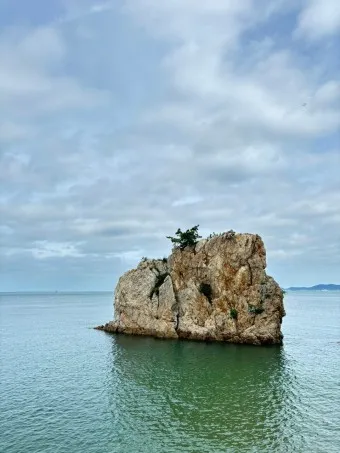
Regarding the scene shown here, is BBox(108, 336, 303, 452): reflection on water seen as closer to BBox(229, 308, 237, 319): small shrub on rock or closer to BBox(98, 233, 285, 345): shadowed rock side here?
BBox(98, 233, 285, 345): shadowed rock side

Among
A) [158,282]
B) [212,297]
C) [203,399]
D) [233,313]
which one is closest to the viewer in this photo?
[203,399]

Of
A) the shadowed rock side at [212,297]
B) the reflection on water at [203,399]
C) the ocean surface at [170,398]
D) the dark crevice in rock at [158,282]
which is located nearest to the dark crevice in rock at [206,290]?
the shadowed rock side at [212,297]

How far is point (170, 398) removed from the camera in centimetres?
5088

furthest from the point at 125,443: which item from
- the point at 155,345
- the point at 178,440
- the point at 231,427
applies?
the point at 155,345

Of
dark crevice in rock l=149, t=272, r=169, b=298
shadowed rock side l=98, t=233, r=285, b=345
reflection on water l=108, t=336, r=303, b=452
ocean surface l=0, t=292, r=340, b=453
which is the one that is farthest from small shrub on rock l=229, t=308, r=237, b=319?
dark crevice in rock l=149, t=272, r=169, b=298

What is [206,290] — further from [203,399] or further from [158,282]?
[203,399]

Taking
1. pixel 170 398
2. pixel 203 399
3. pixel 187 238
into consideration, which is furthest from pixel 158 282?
pixel 203 399

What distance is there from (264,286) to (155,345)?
26213mm

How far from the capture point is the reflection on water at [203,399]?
38.6 m

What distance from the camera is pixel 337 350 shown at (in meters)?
84.1

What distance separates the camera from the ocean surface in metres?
38.2

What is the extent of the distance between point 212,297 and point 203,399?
42.5 meters

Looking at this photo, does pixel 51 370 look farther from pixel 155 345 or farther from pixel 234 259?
pixel 234 259

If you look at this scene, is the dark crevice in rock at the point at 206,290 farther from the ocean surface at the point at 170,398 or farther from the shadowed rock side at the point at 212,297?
the ocean surface at the point at 170,398
